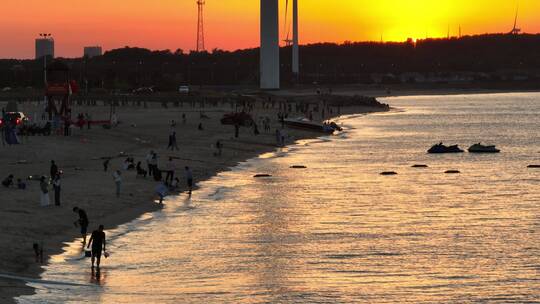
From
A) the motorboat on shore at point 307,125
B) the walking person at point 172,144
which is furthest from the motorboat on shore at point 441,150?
the motorboat on shore at point 307,125

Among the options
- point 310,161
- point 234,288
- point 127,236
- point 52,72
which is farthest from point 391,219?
point 52,72

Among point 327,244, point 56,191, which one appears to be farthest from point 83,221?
point 327,244

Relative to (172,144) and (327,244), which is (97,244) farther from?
(172,144)

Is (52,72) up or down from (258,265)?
up

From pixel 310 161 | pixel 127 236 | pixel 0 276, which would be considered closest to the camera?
pixel 0 276

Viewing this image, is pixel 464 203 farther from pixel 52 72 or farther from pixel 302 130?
pixel 302 130

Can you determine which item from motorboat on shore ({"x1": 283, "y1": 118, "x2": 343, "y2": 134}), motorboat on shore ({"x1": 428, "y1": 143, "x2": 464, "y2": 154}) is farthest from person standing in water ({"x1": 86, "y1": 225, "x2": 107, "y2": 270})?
motorboat on shore ({"x1": 283, "y1": 118, "x2": 343, "y2": 134})

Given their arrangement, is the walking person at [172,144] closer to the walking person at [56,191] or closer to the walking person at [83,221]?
the walking person at [56,191]
